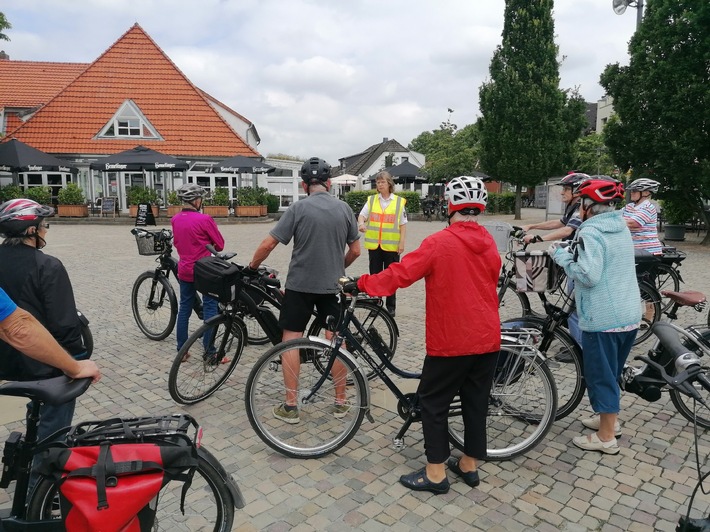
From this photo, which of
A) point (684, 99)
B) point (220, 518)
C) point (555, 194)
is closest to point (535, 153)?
point (555, 194)

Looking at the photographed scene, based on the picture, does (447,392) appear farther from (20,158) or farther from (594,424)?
(20,158)

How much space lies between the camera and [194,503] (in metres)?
2.99

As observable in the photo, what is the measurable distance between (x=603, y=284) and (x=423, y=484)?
5.67ft

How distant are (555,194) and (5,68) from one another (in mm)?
32102

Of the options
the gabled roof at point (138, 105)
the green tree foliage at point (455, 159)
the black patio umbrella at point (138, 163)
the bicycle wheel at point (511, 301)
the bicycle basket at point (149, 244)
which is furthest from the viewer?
the green tree foliage at point (455, 159)

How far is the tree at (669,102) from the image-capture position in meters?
14.3

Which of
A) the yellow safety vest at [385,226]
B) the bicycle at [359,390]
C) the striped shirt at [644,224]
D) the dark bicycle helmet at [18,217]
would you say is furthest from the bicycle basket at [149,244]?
the striped shirt at [644,224]

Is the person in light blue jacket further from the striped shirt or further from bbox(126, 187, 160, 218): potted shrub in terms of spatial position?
bbox(126, 187, 160, 218): potted shrub

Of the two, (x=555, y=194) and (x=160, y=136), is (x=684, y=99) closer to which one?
(x=555, y=194)

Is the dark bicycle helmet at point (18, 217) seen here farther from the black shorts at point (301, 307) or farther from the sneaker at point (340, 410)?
the sneaker at point (340, 410)

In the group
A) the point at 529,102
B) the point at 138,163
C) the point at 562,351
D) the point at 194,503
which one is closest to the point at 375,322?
the point at 562,351

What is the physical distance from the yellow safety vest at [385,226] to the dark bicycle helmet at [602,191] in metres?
3.73

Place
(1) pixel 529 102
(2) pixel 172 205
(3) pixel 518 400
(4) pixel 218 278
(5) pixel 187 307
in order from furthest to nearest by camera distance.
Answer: (1) pixel 529 102, (2) pixel 172 205, (5) pixel 187 307, (4) pixel 218 278, (3) pixel 518 400

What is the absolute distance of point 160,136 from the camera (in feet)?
92.1
